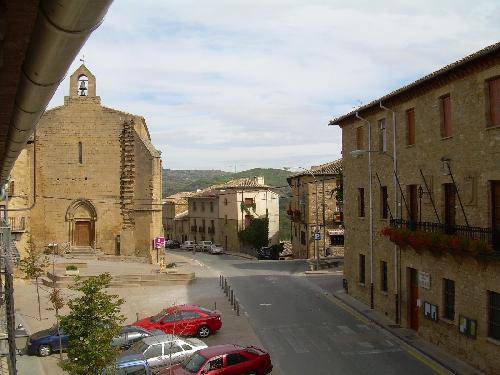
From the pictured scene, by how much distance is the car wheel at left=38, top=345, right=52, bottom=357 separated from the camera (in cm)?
1836

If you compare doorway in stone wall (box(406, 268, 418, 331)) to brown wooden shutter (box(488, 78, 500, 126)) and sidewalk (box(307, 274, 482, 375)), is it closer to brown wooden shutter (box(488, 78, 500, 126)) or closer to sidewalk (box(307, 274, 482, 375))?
sidewalk (box(307, 274, 482, 375))

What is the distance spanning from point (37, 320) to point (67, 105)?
62.2 feet

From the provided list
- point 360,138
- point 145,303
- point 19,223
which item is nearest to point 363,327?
point 360,138

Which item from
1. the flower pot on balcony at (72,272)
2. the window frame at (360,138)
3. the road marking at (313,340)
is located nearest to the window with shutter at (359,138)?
the window frame at (360,138)

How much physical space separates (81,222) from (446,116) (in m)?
27.4

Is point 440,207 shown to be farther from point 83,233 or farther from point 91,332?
point 83,233

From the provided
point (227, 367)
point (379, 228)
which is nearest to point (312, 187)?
point (379, 228)

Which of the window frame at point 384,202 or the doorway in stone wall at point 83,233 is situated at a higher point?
the window frame at point 384,202

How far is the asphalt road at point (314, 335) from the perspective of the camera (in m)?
16.7

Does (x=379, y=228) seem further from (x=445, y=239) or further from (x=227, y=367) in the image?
(x=227, y=367)

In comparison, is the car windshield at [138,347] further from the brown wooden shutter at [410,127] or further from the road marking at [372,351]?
the brown wooden shutter at [410,127]

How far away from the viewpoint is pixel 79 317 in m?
14.3

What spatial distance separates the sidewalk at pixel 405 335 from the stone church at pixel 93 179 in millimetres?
14678

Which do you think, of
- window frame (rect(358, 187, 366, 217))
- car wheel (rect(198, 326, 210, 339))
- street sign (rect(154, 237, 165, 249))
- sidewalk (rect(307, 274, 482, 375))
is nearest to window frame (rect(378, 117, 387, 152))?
window frame (rect(358, 187, 366, 217))
